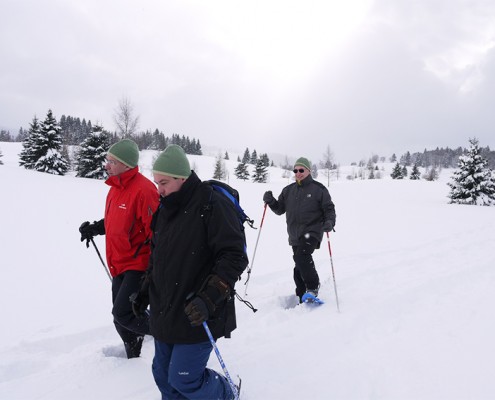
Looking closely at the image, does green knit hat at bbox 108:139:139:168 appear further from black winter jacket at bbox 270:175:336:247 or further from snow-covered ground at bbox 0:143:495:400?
black winter jacket at bbox 270:175:336:247

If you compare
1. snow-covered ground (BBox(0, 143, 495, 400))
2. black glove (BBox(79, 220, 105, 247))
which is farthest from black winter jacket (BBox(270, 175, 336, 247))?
black glove (BBox(79, 220, 105, 247))

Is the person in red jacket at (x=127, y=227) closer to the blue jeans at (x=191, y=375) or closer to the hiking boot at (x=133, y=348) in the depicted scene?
the hiking boot at (x=133, y=348)

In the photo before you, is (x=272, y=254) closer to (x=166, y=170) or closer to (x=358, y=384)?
(x=358, y=384)

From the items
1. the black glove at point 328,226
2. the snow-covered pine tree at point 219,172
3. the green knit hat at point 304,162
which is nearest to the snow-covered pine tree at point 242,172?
the snow-covered pine tree at point 219,172

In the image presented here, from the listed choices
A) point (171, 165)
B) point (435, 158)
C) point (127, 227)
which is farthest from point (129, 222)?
point (435, 158)

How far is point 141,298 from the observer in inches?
111

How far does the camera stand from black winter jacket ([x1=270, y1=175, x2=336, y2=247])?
4934 mm

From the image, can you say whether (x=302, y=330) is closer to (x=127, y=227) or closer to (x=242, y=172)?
(x=127, y=227)

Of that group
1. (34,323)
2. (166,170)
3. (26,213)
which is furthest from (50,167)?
(166,170)

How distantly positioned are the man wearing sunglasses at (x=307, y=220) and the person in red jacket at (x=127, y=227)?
244cm

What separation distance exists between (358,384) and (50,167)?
115 ft

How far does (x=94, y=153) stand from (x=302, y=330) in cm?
3083

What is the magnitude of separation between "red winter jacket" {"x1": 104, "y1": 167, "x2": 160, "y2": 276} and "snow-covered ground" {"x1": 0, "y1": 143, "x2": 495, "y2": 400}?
1.13 m

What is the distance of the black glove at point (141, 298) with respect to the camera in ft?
9.09
